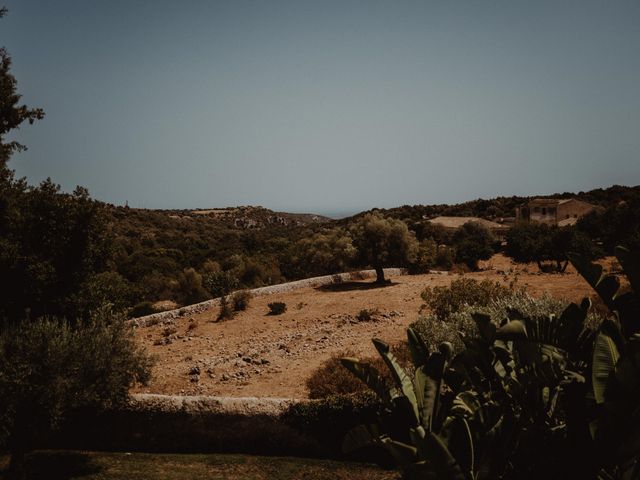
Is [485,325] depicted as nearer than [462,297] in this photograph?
Yes

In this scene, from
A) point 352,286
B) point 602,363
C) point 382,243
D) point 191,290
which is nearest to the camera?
point 602,363

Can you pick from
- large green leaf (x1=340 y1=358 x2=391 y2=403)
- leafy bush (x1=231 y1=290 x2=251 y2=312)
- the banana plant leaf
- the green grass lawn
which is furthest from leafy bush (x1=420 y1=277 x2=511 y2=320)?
the banana plant leaf

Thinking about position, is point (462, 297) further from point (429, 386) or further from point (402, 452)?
point (402, 452)

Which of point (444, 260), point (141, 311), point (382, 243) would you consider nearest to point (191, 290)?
point (141, 311)

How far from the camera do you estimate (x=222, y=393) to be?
40.4ft

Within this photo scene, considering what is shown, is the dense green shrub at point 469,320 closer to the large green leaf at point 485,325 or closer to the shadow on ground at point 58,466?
the large green leaf at point 485,325

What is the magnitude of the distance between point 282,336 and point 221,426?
8726 millimetres

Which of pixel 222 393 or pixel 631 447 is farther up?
pixel 631 447

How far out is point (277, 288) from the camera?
27359 millimetres

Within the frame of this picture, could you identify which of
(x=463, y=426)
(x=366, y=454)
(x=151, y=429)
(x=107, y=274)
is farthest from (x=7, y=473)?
(x=463, y=426)

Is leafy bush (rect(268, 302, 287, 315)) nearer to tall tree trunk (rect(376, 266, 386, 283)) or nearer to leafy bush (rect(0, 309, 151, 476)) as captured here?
tall tree trunk (rect(376, 266, 386, 283))

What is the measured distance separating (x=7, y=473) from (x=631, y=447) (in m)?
11.2

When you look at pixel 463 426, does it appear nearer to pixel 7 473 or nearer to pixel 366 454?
pixel 366 454

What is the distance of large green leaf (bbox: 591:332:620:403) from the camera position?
379 cm
